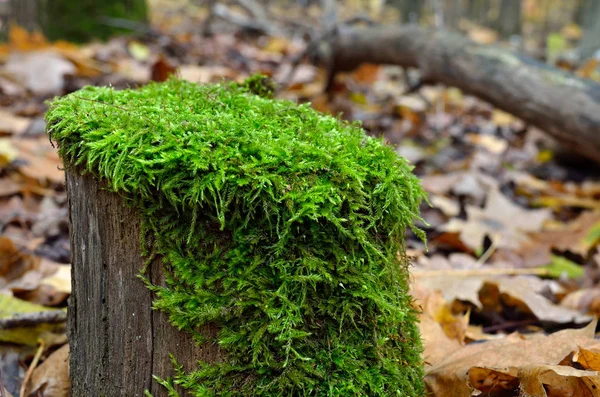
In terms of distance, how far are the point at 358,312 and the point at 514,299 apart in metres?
1.48

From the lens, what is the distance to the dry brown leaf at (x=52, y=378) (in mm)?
1941

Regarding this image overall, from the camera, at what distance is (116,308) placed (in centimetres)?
157

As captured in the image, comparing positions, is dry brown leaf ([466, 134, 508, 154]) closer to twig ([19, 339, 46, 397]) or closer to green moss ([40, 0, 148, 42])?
green moss ([40, 0, 148, 42])

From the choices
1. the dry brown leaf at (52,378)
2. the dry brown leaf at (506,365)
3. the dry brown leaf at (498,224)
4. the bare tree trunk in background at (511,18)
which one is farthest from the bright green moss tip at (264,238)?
the bare tree trunk in background at (511,18)

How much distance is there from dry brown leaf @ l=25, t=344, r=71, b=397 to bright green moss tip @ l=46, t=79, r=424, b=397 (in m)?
0.67

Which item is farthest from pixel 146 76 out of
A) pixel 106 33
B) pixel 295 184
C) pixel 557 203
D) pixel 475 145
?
pixel 295 184

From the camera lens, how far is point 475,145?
21.2 ft

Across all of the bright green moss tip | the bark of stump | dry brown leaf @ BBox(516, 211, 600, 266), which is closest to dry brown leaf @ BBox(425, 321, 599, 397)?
the bright green moss tip

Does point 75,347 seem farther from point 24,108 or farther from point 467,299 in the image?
point 24,108

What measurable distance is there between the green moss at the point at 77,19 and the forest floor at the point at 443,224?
0.94 feet

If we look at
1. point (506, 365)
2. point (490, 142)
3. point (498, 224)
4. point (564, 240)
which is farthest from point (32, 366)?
point (490, 142)

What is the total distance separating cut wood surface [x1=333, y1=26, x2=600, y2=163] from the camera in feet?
13.4

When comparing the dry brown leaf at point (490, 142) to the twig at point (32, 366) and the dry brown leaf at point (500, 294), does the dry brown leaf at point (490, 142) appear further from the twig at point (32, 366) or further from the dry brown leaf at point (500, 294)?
the twig at point (32, 366)

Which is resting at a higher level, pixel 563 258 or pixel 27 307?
pixel 27 307
